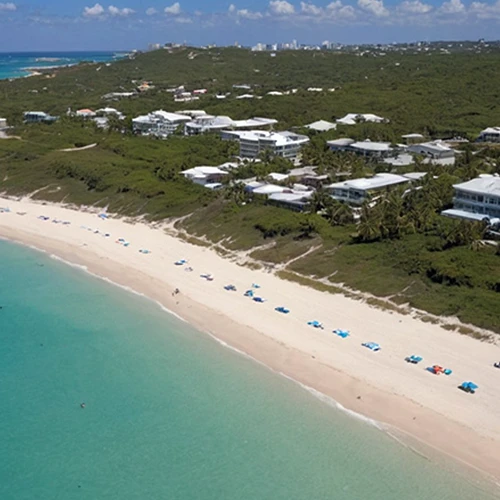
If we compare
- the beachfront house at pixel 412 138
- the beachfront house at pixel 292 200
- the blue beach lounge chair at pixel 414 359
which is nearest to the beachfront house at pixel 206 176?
the beachfront house at pixel 292 200

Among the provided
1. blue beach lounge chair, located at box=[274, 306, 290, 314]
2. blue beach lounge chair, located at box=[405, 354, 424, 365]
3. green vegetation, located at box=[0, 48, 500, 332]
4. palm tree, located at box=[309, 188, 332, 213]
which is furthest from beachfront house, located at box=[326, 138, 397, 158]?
blue beach lounge chair, located at box=[405, 354, 424, 365]

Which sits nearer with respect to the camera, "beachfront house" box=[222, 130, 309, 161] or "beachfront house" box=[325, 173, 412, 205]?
"beachfront house" box=[325, 173, 412, 205]

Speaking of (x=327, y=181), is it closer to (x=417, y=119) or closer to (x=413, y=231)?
(x=413, y=231)

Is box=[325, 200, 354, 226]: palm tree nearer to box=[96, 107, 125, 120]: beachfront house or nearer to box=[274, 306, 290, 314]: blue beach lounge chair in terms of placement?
box=[274, 306, 290, 314]: blue beach lounge chair

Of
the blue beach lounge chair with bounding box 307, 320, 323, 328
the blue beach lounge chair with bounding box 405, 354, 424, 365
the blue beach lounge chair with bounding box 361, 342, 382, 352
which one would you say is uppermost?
the blue beach lounge chair with bounding box 405, 354, 424, 365

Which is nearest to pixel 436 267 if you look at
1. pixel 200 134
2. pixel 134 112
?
pixel 200 134

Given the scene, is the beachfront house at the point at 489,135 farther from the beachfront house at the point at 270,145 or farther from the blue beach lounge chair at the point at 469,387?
the blue beach lounge chair at the point at 469,387
